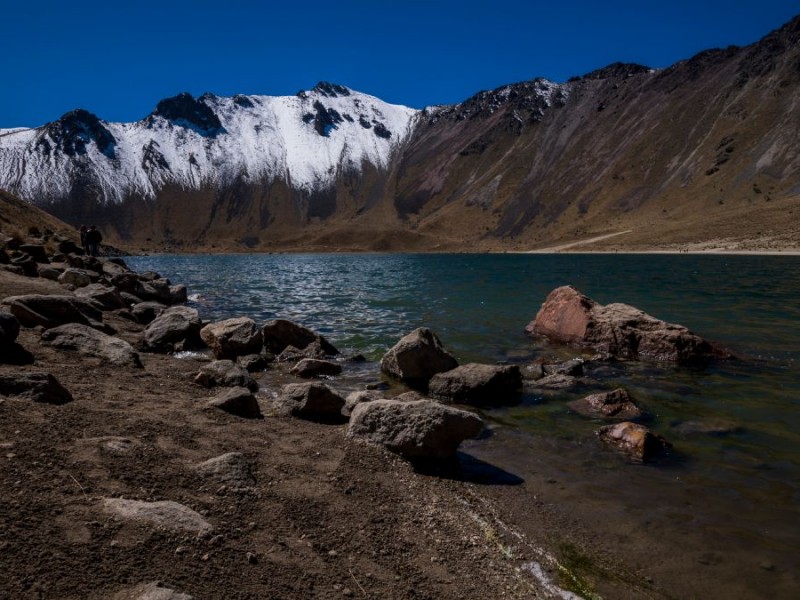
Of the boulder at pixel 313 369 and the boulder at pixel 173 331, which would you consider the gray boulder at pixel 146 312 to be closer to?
the boulder at pixel 173 331

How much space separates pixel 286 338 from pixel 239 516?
12.1m

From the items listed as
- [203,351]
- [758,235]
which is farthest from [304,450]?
[758,235]

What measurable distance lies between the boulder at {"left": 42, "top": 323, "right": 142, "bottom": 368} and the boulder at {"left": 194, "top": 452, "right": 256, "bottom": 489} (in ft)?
19.6

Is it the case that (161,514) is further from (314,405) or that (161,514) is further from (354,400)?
(354,400)

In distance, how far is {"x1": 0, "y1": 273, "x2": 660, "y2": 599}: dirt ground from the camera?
3.92m

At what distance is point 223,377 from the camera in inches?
457

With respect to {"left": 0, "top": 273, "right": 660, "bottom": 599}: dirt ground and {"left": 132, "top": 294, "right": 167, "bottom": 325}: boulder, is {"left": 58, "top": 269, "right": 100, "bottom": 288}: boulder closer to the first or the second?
{"left": 132, "top": 294, "right": 167, "bottom": 325}: boulder

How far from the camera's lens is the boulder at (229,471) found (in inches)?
226

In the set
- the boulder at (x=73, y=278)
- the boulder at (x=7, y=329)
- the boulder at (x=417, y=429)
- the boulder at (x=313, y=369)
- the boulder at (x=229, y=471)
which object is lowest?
the boulder at (x=313, y=369)

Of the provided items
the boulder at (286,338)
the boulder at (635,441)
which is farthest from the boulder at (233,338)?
the boulder at (635,441)

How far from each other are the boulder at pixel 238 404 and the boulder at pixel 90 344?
3.25 metres

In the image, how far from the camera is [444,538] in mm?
5820

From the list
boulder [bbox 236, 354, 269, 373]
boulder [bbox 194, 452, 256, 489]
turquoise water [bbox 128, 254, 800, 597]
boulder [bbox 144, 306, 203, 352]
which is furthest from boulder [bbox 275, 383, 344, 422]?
boulder [bbox 144, 306, 203, 352]

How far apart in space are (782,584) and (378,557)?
170 inches
